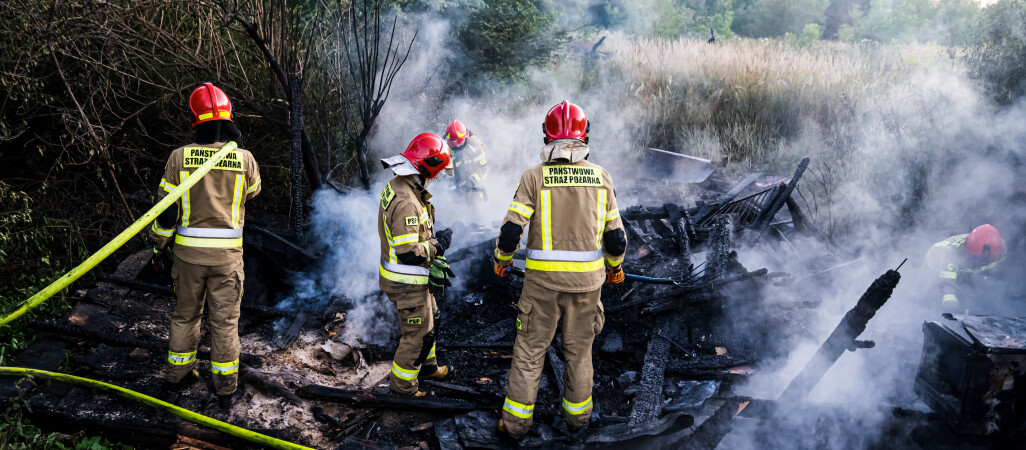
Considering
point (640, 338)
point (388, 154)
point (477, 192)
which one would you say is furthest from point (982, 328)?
point (388, 154)

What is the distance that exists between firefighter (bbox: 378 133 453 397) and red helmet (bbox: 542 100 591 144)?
79cm

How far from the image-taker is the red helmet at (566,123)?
355 centimetres

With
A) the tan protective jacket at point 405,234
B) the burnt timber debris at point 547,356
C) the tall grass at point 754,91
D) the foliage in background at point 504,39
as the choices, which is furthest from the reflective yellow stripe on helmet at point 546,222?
the foliage in background at point 504,39

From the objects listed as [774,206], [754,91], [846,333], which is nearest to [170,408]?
[846,333]

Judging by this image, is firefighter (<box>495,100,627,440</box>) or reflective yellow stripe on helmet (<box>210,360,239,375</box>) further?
reflective yellow stripe on helmet (<box>210,360,239,375</box>)

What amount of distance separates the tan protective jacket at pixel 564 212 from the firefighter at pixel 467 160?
11.3 ft

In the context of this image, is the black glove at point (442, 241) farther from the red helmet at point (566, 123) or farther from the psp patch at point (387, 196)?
the red helmet at point (566, 123)

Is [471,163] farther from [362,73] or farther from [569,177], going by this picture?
[569,177]

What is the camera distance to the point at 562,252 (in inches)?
138

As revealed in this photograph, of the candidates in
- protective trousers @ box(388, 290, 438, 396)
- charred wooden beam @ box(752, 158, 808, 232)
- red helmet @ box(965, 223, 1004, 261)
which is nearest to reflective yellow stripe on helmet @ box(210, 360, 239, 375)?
protective trousers @ box(388, 290, 438, 396)

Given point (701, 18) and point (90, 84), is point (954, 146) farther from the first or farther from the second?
point (701, 18)

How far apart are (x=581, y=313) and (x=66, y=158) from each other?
6156 millimetres

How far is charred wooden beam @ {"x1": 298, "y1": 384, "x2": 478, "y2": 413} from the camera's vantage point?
402cm

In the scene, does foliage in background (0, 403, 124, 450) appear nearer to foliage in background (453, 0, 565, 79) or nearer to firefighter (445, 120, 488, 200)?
firefighter (445, 120, 488, 200)
